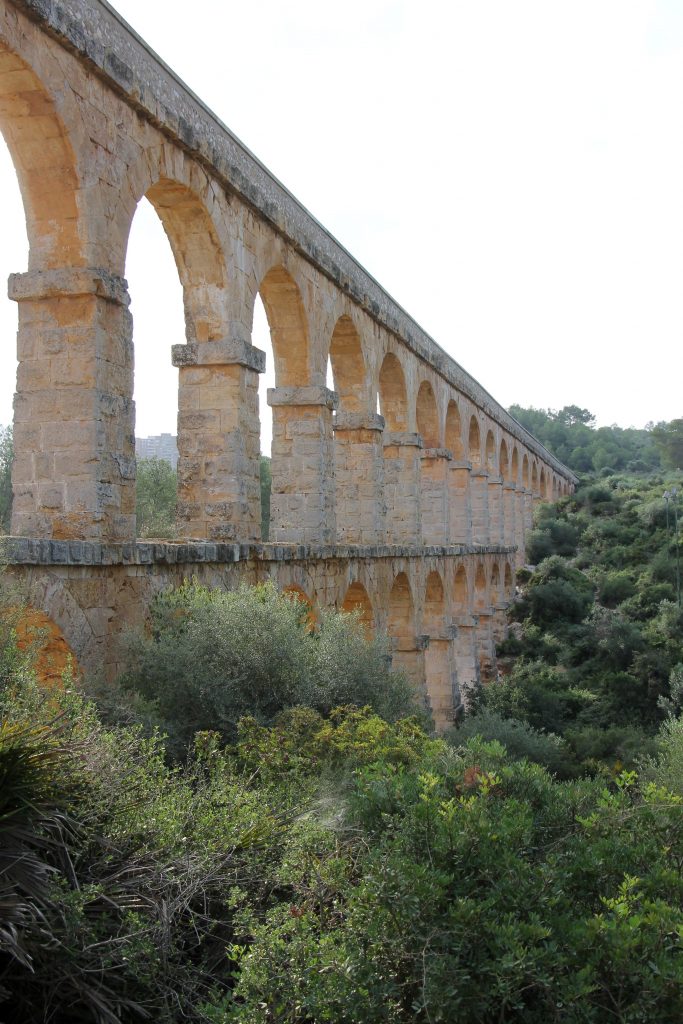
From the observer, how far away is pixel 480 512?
23781mm

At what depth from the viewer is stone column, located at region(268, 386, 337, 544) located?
34.5ft

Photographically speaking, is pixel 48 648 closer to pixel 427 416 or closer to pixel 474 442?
pixel 427 416

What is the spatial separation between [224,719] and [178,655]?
0.56m

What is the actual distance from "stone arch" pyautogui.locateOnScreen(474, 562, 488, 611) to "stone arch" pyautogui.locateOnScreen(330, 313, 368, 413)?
992 cm

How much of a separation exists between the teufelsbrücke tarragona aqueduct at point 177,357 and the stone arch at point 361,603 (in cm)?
4

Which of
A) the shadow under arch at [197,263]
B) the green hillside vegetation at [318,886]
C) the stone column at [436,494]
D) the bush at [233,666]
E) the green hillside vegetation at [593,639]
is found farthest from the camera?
the stone column at [436,494]

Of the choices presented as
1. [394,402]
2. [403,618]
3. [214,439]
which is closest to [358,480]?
[403,618]

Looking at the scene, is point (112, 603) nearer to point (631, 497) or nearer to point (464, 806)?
point (464, 806)

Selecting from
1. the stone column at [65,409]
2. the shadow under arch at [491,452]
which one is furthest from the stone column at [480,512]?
the stone column at [65,409]

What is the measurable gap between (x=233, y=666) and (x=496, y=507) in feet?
67.3

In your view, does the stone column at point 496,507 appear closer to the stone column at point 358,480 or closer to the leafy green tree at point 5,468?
the leafy green tree at point 5,468

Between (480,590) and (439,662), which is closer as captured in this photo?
(439,662)

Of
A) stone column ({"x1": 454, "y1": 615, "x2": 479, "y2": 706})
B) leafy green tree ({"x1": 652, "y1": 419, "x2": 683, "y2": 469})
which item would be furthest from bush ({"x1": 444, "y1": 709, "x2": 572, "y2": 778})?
leafy green tree ({"x1": 652, "y1": 419, "x2": 683, "y2": 469})

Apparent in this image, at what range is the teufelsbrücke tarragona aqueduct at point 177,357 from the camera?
20.3 ft
